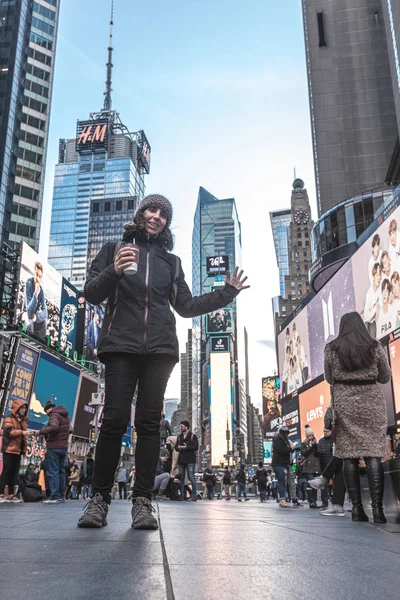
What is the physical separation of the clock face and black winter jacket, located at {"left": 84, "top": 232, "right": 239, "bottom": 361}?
439 feet

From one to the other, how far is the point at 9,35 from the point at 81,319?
4659 cm

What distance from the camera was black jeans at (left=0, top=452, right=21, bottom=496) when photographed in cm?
864

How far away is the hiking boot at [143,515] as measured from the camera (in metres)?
2.68

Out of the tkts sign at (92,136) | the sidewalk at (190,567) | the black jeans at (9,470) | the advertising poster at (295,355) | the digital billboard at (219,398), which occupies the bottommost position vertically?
the sidewalk at (190,567)

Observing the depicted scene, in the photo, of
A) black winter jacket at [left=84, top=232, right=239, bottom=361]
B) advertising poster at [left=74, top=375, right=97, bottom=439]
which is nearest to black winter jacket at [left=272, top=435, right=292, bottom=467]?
black winter jacket at [left=84, top=232, right=239, bottom=361]

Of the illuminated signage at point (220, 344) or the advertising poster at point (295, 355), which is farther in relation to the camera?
the illuminated signage at point (220, 344)

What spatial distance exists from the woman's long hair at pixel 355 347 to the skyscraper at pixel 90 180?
481 feet

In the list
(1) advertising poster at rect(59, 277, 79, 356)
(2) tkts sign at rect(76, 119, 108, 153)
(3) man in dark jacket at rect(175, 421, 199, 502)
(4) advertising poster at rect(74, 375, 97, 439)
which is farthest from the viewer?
(2) tkts sign at rect(76, 119, 108, 153)

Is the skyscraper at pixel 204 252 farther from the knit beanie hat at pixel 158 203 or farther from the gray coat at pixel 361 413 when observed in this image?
the knit beanie hat at pixel 158 203

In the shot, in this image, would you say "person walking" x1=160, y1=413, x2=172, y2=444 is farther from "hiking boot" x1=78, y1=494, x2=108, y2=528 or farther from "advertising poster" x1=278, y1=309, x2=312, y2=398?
"advertising poster" x1=278, y1=309, x2=312, y2=398

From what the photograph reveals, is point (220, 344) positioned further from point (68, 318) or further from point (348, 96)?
point (68, 318)

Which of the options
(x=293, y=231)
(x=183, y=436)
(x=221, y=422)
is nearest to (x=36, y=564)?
(x=183, y=436)

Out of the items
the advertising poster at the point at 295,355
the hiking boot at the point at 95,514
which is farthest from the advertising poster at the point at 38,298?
the hiking boot at the point at 95,514

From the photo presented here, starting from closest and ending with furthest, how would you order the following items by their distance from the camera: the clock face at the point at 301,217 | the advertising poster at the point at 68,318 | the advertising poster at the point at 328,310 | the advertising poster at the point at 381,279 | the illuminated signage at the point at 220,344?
→ the advertising poster at the point at 381,279
the advertising poster at the point at 328,310
the advertising poster at the point at 68,318
the illuminated signage at the point at 220,344
the clock face at the point at 301,217
